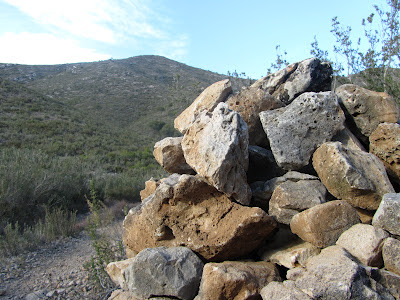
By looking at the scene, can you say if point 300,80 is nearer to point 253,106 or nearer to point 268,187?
point 253,106

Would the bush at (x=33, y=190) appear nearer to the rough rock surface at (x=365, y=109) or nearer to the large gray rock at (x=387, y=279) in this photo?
the rough rock surface at (x=365, y=109)

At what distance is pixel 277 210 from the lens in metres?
3.48

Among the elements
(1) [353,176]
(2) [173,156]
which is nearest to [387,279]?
(1) [353,176]

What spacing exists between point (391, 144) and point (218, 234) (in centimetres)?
227

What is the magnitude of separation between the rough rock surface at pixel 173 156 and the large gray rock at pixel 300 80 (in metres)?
1.63

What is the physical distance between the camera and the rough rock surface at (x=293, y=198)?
3365 millimetres

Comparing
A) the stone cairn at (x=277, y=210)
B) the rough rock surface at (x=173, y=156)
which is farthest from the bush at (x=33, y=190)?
the stone cairn at (x=277, y=210)

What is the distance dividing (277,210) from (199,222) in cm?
85

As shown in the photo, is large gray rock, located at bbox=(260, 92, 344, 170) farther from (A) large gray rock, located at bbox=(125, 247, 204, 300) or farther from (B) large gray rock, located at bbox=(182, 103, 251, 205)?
(A) large gray rock, located at bbox=(125, 247, 204, 300)

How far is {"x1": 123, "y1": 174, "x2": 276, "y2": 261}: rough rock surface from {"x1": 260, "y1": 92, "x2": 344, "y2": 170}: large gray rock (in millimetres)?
904

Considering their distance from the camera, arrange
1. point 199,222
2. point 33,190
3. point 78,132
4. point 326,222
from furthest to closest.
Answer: point 78,132, point 33,190, point 199,222, point 326,222

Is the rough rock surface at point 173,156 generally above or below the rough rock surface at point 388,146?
below

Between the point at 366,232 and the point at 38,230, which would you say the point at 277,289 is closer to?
the point at 366,232

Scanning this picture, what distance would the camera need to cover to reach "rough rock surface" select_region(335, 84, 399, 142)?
4.03 metres
